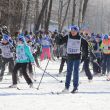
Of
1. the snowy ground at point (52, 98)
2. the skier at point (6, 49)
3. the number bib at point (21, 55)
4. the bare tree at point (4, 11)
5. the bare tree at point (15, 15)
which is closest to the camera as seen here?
the snowy ground at point (52, 98)

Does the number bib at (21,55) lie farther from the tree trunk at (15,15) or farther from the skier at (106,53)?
the tree trunk at (15,15)

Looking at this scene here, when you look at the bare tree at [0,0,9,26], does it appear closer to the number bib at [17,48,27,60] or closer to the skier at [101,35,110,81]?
the skier at [101,35,110,81]

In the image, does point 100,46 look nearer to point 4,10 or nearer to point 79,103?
point 79,103

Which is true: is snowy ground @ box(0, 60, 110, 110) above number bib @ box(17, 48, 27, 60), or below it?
below

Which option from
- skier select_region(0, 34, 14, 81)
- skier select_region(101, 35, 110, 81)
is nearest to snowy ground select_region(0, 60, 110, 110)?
skier select_region(0, 34, 14, 81)

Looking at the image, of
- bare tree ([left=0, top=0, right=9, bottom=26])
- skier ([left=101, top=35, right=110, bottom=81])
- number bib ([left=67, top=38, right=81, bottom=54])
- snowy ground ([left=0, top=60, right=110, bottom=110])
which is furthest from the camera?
bare tree ([left=0, top=0, right=9, bottom=26])

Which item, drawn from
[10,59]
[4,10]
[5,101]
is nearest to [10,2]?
[4,10]

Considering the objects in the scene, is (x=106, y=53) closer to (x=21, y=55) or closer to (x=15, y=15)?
(x=21, y=55)

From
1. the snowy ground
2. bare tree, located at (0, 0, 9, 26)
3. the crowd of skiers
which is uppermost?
bare tree, located at (0, 0, 9, 26)

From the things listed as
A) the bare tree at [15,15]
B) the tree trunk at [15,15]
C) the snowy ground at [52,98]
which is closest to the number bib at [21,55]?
the snowy ground at [52,98]

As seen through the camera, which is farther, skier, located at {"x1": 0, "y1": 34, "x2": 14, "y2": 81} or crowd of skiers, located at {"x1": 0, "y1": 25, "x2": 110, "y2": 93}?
skier, located at {"x1": 0, "y1": 34, "x2": 14, "y2": 81}

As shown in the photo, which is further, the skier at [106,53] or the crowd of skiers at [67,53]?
the skier at [106,53]

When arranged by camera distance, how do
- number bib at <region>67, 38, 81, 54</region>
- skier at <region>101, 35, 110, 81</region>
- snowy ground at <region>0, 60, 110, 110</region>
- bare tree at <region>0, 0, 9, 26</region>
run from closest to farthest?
snowy ground at <region>0, 60, 110, 110</region>
number bib at <region>67, 38, 81, 54</region>
skier at <region>101, 35, 110, 81</region>
bare tree at <region>0, 0, 9, 26</region>

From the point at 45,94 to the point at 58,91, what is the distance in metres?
0.99
